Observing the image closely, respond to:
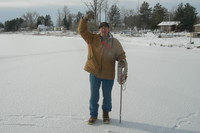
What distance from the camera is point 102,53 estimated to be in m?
4.32

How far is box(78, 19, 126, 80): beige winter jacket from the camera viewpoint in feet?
14.1

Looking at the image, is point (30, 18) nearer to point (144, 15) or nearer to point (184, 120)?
point (144, 15)

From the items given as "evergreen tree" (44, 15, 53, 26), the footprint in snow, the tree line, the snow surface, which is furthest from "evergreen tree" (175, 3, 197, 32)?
"evergreen tree" (44, 15, 53, 26)

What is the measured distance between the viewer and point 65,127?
4.35m

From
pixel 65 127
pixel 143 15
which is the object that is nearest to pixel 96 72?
pixel 65 127

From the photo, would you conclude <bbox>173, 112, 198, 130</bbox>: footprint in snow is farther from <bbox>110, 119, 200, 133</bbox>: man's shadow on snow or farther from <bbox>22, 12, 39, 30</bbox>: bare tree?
<bbox>22, 12, 39, 30</bbox>: bare tree

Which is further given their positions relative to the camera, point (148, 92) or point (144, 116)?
point (148, 92)

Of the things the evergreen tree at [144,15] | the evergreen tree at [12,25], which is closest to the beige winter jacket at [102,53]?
the evergreen tree at [144,15]

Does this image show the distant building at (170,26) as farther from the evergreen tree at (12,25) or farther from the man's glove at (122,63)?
the evergreen tree at (12,25)

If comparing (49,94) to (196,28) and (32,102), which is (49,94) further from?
(196,28)

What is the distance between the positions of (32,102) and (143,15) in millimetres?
62183

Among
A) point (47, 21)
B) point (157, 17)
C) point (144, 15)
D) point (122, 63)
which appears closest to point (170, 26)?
point (157, 17)

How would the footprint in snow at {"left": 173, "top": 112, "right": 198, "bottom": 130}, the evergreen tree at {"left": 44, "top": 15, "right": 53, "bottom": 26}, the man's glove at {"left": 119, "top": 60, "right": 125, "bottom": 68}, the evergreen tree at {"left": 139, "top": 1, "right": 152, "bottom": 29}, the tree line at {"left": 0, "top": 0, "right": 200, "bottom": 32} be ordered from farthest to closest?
1. the evergreen tree at {"left": 44, "top": 15, "right": 53, "bottom": 26}
2. the evergreen tree at {"left": 139, "top": 1, "right": 152, "bottom": 29}
3. the tree line at {"left": 0, "top": 0, "right": 200, "bottom": 32}
4. the footprint in snow at {"left": 173, "top": 112, "right": 198, "bottom": 130}
5. the man's glove at {"left": 119, "top": 60, "right": 125, "bottom": 68}

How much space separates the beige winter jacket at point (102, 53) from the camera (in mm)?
4297
